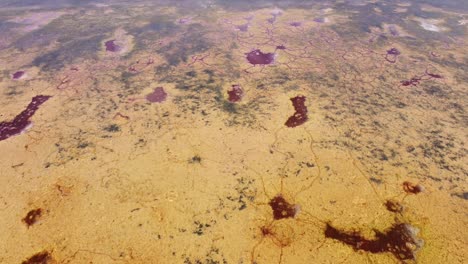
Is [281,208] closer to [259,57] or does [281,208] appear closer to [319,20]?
[259,57]

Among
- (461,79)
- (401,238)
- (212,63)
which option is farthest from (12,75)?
(461,79)

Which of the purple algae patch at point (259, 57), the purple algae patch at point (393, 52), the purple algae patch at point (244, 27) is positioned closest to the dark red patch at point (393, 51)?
the purple algae patch at point (393, 52)

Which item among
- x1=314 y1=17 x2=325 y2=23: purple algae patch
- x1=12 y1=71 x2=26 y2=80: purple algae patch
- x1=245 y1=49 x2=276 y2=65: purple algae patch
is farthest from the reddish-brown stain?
x1=314 y1=17 x2=325 y2=23: purple algae patch

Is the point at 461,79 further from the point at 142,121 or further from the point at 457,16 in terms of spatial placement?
the point at 142,121

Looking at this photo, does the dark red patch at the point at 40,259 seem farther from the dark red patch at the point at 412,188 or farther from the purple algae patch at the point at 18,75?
the purple algae patch at the point at 18,75

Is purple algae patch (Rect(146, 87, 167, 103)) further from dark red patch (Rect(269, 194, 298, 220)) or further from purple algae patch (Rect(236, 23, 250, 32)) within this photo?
purple algae patch (Rect(236, 23, 250, 32))
